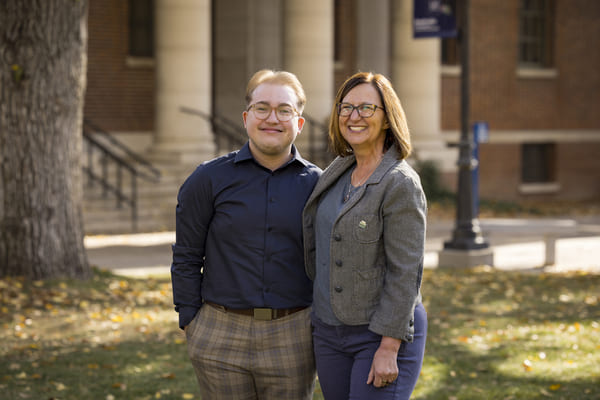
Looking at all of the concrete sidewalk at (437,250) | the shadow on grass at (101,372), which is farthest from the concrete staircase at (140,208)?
the shadow on grass at (101,372)

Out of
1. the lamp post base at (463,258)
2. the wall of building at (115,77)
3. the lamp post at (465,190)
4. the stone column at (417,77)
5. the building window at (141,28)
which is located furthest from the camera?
the stone column at (417,77)

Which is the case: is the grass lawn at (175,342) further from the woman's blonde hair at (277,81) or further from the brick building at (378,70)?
the brick building at (378,70)

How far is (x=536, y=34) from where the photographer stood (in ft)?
80.6

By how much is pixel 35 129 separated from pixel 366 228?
582cm

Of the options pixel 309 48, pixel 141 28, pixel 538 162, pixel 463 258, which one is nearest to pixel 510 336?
pixel 463 258

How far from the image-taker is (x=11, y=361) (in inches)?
253

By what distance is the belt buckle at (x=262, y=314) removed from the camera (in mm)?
3477

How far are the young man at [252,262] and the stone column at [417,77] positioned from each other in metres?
16.7

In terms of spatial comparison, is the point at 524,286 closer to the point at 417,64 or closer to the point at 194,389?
the point at 194,389

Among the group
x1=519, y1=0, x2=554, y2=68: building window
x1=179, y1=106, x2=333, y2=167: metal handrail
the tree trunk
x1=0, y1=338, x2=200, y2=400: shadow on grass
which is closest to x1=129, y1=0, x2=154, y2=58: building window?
x1=179, y1=106, x2=333, y2=167: metal handrail

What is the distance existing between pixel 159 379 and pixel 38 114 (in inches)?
130

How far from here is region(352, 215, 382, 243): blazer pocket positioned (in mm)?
3219

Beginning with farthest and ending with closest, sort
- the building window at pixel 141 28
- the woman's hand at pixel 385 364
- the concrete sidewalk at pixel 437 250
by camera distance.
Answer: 1. the building window at pixel 141 28
2. the concrete sidewalk at pixel 437 250
3. the woman's hand at pixel 385 364

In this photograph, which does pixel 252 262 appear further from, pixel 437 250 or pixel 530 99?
pixel 530 99
